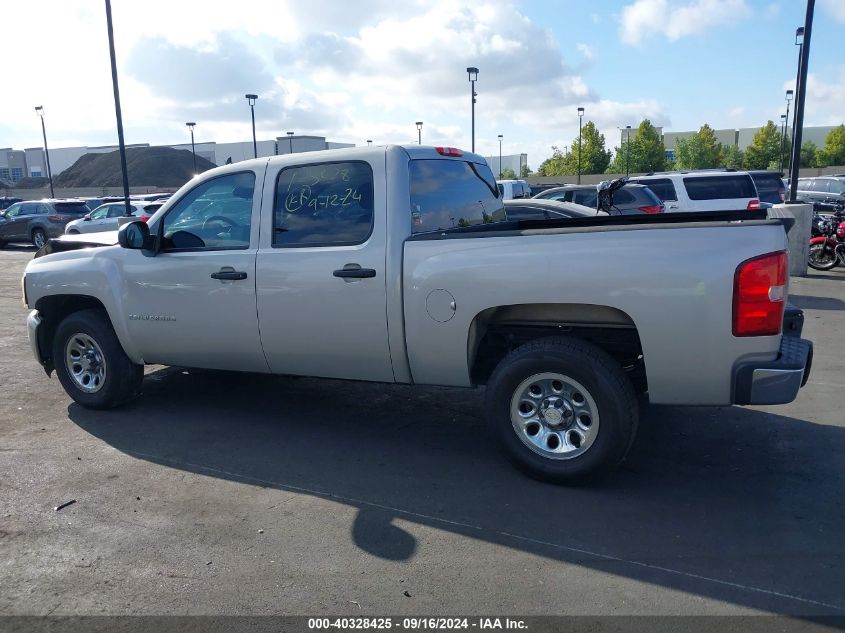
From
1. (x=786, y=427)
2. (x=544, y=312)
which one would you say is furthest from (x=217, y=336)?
(x=786, y=427)

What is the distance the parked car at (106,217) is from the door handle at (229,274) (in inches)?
713

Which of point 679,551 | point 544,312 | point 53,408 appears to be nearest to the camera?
point 679,551

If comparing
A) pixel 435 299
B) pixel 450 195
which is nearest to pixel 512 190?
pixel 450 195

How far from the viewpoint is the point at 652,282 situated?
393cm

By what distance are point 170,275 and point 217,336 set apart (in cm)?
61

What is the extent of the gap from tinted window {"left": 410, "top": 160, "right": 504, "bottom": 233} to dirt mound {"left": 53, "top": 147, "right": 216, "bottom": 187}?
79.4 meters

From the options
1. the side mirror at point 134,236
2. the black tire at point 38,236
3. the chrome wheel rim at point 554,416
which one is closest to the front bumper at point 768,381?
the chrome wheel rim at point 554,416

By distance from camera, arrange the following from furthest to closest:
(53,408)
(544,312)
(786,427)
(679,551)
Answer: (53,408) → (786,427) → (544,312) → (679,551)

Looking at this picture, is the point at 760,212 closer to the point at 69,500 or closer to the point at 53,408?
the point at 69,500

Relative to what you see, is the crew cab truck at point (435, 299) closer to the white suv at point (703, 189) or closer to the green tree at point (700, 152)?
the white suv at point (703, 189)

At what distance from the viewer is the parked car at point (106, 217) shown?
72.9ft

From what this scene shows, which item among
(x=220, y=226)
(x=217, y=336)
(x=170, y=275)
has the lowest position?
(x=217, y=336)

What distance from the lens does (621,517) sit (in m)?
4.00

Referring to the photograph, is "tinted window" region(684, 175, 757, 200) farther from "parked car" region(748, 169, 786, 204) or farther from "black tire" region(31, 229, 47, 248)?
"black tire" region(31, 229, 47, 248)
